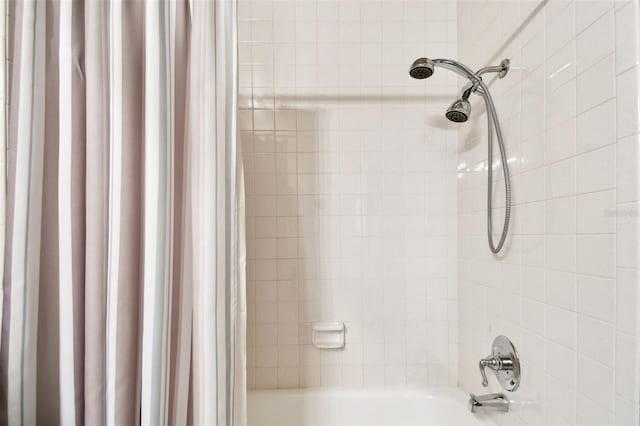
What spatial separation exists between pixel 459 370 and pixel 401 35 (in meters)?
1.44

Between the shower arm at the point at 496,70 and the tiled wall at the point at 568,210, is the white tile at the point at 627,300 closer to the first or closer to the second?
the tiled wall at the point at 568,210

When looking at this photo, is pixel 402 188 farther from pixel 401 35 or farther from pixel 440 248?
pixel 401 35

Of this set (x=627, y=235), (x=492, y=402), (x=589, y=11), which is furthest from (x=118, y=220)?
(x=492, y=402)

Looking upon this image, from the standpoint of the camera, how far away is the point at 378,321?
5.31 ft

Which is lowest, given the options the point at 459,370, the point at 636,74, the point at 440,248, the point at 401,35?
the point at 459,370

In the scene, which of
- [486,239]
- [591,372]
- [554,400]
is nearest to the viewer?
[591,372]

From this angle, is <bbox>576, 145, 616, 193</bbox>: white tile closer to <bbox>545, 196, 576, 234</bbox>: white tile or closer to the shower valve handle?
<bbox>545, 196, 576, 234</bbox>: white tile

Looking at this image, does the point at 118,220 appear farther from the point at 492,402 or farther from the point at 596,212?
the point at 492,402

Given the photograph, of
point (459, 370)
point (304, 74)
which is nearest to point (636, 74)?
point (304, 74)

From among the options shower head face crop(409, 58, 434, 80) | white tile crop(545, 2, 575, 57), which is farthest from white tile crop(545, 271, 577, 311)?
shower head face crop(409, 58, 434, 80)

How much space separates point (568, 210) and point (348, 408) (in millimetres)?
1126

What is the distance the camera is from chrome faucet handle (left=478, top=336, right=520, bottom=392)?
1165 millimetres

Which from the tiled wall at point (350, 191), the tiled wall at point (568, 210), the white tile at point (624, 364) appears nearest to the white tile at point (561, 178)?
the tiled wall at point (568, 210)

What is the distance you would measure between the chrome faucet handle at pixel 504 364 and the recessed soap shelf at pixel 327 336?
0.57 meters
